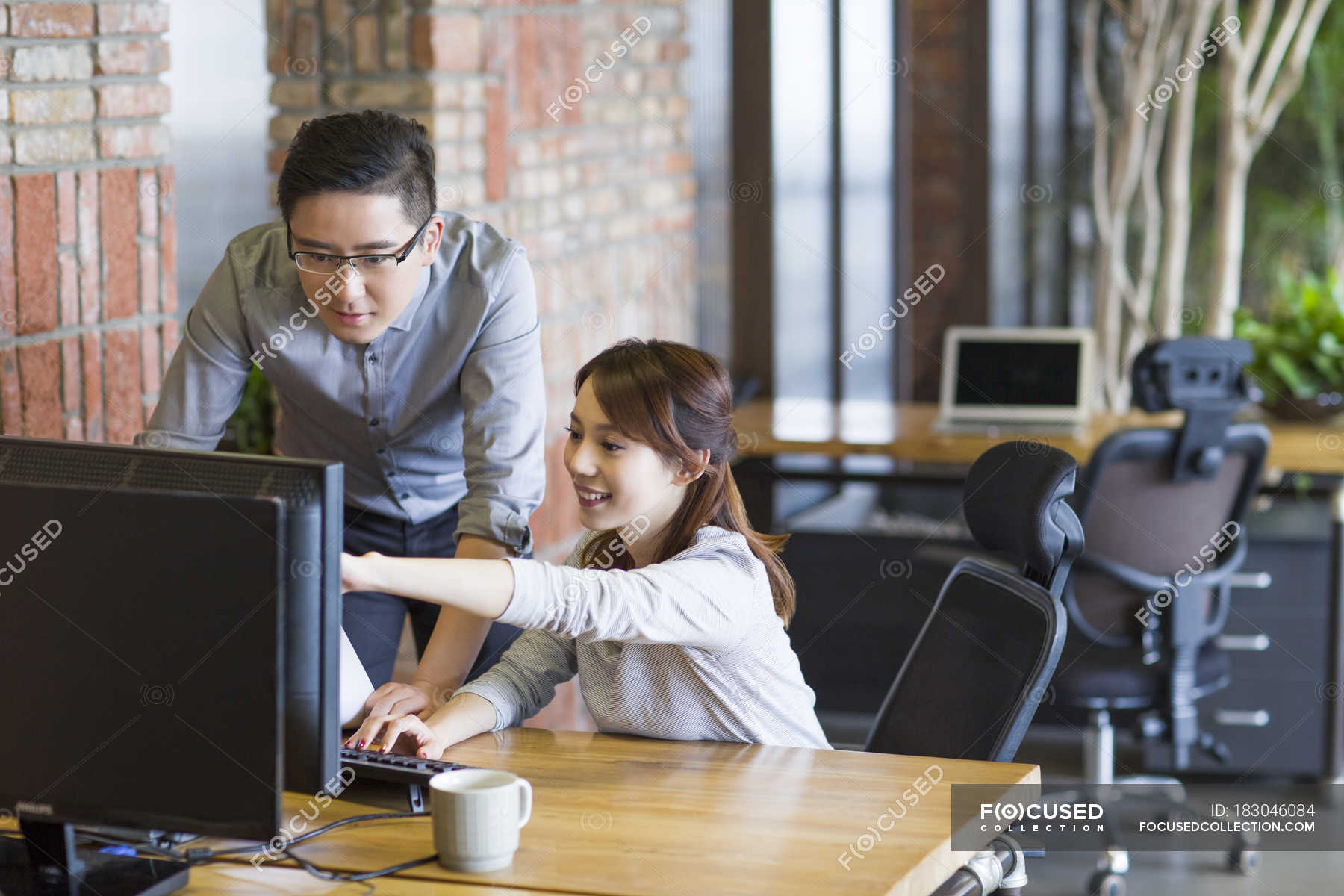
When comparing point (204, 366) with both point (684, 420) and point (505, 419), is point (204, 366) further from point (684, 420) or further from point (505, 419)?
point (684, 420)

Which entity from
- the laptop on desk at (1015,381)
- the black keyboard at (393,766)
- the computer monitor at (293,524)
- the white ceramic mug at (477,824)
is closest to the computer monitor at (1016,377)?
the laptop on desk at (1015,381)

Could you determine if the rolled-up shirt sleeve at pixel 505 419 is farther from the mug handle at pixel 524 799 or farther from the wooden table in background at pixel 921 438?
the wooden table in background at pixel 921 438

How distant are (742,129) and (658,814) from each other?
3.53 meters

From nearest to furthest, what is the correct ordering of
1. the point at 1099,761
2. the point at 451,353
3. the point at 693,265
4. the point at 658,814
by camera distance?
1. the point at 658,814
2. the point at 451,353
3. the point at 1099,761
4. the point at 693,265

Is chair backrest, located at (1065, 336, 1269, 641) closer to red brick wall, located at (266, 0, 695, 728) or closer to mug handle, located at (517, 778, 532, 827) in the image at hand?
red brick wall, located at (266, 0, 695, 728)

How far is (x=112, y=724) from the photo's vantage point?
1.17 metres

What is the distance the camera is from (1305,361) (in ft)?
11.7

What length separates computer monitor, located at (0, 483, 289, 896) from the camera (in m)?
1.12

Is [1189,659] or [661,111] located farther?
[661,111]

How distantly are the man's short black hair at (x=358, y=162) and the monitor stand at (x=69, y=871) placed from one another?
0.74 meters

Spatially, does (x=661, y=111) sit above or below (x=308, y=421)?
above

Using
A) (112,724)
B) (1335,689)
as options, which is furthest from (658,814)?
(1335,689)

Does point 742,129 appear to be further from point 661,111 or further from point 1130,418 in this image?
point 1130,418

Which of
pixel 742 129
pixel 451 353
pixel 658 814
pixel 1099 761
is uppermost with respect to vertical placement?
pixel 742 129
